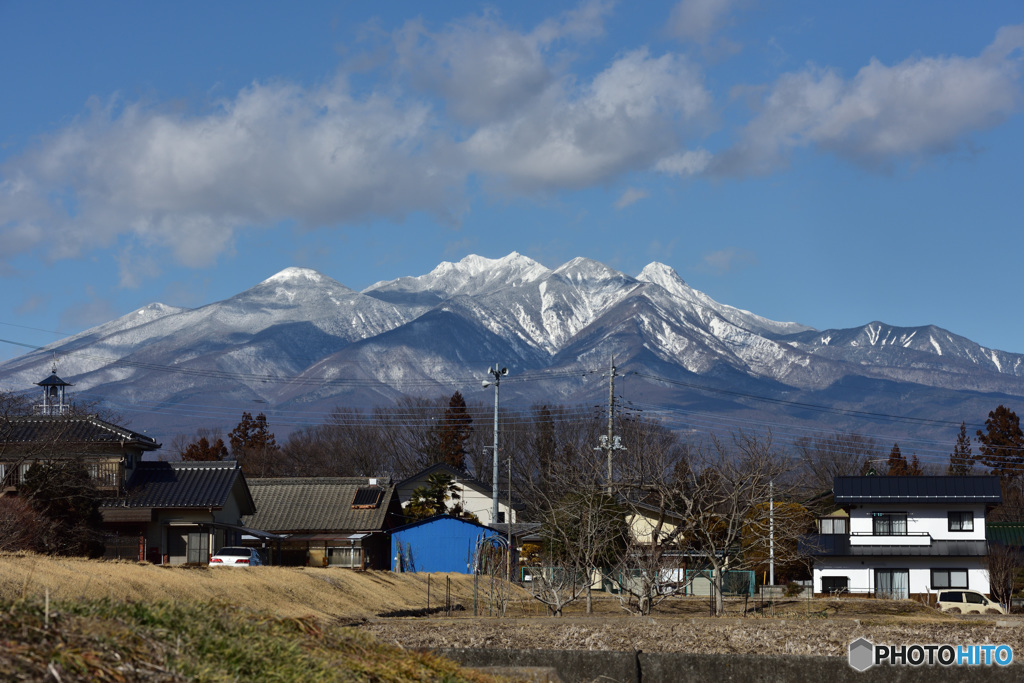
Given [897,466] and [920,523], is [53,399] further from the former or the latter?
[897,466]

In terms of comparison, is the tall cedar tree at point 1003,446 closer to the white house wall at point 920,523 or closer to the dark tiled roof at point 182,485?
the white house wall at point 920,523

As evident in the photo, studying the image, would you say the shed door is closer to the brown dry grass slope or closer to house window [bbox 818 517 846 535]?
the brown dry grass slope

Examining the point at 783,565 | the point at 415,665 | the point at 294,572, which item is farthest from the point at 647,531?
the point at 415,665

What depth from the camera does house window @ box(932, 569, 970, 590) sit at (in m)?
52.0

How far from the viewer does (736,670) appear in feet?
35.5

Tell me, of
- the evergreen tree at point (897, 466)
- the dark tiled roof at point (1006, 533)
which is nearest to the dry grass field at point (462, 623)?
the dark tiled roof at point (1006, 533)

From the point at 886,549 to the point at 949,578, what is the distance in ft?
11.3

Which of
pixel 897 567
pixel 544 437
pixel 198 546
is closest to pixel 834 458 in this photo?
pixel 544 437

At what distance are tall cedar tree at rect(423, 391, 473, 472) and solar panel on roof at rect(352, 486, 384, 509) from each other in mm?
33362

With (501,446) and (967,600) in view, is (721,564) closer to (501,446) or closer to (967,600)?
(967,600)

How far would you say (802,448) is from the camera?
4432 inches

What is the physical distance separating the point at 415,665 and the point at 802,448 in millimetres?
111433

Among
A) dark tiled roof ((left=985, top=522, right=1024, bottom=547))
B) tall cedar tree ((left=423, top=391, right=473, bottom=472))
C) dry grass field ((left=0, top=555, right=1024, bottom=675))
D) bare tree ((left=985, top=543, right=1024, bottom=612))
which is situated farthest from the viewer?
tall cedar tree ((left=423, top=391, right=473, bottom=472))

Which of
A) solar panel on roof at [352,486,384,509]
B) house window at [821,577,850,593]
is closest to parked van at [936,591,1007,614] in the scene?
house window at [821,577,850,593]
